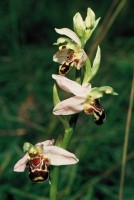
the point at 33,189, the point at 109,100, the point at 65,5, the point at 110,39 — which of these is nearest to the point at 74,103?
the point at 33,189

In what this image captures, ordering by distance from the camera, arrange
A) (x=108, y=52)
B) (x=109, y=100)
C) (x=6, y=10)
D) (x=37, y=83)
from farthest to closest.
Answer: (x=6, y=10) < (x=108, y=52) < (x=37, y=83) < (x=109, y=100)

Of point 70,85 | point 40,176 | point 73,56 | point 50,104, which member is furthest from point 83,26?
point 50,104

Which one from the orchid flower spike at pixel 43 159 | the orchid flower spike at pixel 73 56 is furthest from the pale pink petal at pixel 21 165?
the orchid flower spike at pixel 73 56

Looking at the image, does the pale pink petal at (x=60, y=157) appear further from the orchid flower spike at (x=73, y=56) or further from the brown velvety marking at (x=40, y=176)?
the orchid flower spike at (x=73, y=56)

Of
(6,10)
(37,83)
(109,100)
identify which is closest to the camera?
(109,100)

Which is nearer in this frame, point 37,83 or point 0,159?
point 0,159

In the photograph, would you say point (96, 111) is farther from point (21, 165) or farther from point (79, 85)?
point (21, 165)

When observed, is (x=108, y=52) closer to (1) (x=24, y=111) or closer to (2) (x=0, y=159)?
(1) (x=24, y=111)
